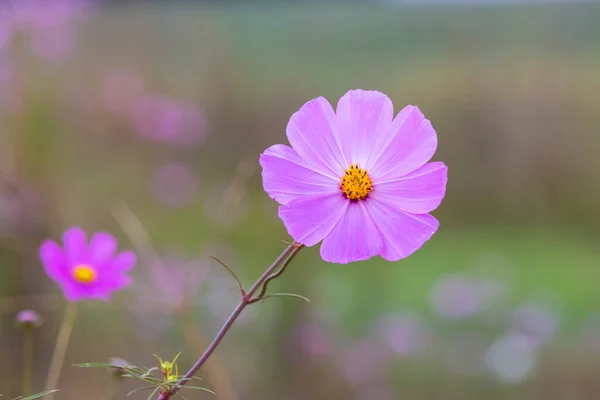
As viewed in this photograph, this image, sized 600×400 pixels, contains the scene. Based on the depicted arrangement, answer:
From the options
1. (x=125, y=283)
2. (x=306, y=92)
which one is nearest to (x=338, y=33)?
(x=306, y=92)

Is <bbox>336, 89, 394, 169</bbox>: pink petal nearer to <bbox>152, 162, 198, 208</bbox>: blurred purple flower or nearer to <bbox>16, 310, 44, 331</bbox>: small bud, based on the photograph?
<bbox>16, 310, 44, 331</bbox>: small bud

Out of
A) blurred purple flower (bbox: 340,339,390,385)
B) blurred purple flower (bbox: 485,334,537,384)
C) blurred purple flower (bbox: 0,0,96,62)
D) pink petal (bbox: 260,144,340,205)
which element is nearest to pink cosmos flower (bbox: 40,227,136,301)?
pink petal (bbox: 260,144,340,205)

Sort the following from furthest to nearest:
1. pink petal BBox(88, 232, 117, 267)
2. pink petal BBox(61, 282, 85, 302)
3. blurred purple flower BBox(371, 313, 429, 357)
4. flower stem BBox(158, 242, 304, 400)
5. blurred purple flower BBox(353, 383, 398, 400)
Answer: blurred purple flower BBox(371, 313, 429, 357) < blurred purple flower BBox(353, 383, 398, 400) < pink petal BBox(88, 232, 117, 267) < pink petal BBox(61, 282, 85, 302) < flower stem BBox(158, 242, 304, 400)

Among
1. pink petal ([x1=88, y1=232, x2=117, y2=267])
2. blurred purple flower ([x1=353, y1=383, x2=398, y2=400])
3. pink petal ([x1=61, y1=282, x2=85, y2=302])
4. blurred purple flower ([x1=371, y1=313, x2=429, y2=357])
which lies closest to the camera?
pink petal ([x1=61, y1=282, x2=85, y2=302])

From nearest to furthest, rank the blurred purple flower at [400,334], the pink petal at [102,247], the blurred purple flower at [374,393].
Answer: the pink petal at [102,247] < the blurred purple flower at [374,393] < the blurred purple flower at [400,334]

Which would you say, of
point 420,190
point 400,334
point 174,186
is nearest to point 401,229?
point 420,190

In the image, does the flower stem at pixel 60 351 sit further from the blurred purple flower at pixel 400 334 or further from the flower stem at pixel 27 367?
the blurred purple flower at pixel 400 334

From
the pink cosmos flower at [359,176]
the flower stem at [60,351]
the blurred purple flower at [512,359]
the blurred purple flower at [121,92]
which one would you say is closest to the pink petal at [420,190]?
the pink cosmos flower at [359,176]
